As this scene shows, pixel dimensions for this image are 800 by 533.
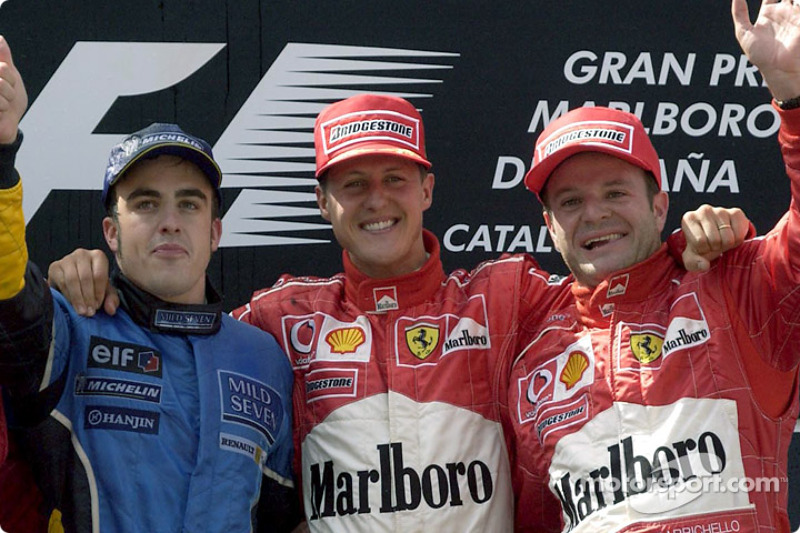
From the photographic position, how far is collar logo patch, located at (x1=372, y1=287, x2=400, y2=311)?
2803 mm

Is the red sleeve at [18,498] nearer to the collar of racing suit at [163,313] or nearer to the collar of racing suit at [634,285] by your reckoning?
the collar of racing suit at [163,313]

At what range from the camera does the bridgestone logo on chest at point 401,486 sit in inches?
102

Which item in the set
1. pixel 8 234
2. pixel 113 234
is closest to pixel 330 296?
pixel 113 234

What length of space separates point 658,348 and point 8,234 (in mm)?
1499

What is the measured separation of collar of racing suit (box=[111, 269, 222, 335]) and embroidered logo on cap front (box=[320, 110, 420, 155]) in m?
0.57

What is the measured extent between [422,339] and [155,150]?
84 centimetres

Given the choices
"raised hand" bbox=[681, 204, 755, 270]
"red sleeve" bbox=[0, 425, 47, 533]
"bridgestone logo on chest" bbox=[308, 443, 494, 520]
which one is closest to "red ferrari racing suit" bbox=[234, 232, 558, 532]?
"bridgestone logo on chest" bbox=[308, 443, 494, 520]

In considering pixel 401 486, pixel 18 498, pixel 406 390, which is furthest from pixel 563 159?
pixel 18 498

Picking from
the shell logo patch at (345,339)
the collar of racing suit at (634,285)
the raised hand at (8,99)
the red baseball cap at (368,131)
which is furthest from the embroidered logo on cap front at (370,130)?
the raised hand at (8,99)

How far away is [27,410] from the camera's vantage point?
7.95ft

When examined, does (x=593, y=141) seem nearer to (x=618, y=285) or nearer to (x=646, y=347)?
(x=618, y=285)

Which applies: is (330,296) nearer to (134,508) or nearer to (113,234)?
(113,234)

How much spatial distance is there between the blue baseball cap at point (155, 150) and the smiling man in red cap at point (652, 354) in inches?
34.3

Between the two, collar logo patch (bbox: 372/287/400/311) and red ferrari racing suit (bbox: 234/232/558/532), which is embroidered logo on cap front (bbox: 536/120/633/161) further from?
collar logo patch (bbox: 372/287/400/311)
